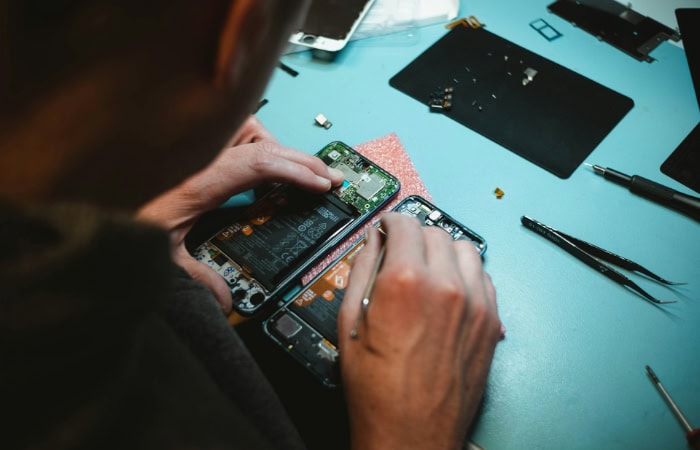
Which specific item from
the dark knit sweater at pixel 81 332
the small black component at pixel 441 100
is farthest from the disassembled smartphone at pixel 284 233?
the dark knit sweater at pixel 81 332

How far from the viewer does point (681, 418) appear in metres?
0.85

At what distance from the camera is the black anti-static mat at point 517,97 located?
119cm

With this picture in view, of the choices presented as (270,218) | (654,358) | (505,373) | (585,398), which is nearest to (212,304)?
(270,218)

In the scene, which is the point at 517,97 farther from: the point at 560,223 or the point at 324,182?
the point at 324,182

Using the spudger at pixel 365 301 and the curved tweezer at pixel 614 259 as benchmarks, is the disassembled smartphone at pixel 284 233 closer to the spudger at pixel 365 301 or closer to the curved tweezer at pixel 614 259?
the spudger at pixel 365 301

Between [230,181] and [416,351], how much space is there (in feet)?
1.63

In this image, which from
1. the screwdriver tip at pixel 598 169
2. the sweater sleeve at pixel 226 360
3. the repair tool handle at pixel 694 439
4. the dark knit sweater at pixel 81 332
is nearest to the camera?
the dark knit sweater at pixel 81 332

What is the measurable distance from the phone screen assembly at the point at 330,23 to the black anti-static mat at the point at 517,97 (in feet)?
0.63

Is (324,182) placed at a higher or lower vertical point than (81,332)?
higher

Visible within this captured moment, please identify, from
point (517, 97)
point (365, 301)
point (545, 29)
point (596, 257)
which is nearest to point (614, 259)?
point (596, 257)

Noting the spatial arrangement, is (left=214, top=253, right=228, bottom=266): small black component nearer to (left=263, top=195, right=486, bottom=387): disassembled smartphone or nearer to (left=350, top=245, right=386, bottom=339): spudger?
(left=263, top=195, right=486, bottom=387): disassembled smartphone

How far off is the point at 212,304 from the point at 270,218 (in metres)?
0.31

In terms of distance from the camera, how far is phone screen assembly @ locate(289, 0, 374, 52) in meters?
1.33

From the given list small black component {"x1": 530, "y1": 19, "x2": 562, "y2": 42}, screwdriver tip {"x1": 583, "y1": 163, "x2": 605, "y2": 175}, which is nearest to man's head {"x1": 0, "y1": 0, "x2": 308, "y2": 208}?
screwdriver tip {"x1": 583, "y1": 163, "x2": 605, "y2": 175}
